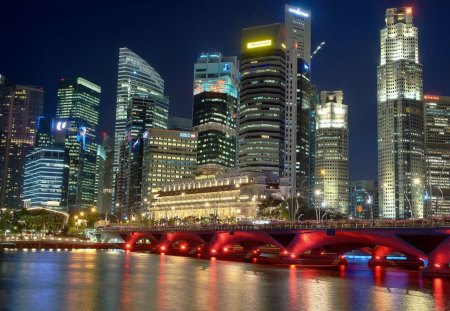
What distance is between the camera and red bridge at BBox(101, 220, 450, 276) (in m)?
79.5

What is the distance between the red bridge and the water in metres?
4.82

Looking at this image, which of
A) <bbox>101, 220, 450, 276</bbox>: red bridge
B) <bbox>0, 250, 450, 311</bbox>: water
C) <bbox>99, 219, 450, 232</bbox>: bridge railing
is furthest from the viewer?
<bbox>101, 220, 450, 276</bbox>: red bridge

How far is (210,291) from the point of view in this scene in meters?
60.8

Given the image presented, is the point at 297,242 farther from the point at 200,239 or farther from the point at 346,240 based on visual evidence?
the point at 200,239

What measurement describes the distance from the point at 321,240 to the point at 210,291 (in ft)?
135

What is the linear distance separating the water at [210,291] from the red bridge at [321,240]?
15.8ft

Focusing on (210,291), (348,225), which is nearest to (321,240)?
(348,225)

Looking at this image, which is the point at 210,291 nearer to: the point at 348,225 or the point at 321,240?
the point at 348,225

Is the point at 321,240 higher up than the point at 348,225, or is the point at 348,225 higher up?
the point at 348,225

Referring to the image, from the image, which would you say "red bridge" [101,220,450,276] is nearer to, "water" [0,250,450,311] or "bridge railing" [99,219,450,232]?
"bridge railing" [99,219,450,232]

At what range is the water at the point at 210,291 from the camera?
50.6m

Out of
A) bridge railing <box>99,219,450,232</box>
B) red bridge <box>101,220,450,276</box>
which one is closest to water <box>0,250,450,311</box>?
red bridge <box>101,220,450,276</box>

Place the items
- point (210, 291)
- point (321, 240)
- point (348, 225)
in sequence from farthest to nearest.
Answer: point (321, 240) < point (348, 225) < point (210, 291)

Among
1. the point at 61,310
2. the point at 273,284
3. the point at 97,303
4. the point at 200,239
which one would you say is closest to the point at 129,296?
the point at 97,303
